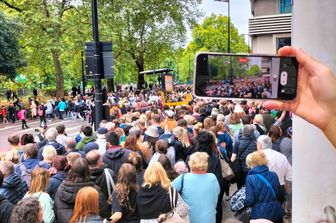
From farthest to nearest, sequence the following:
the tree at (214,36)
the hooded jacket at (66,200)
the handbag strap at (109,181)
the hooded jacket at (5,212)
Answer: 1. the tree at (214,36)
2. the handbag strap at (109,181)
3. the hooded jacket at (66,200)
4. the hooded jacket at (5,212)

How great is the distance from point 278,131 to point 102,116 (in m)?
5.76

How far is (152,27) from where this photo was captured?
40.5m

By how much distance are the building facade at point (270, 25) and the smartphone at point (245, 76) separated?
26.3 meters

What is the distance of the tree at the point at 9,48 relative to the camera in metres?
30.6

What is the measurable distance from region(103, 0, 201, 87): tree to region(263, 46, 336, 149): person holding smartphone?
3395 centimetres

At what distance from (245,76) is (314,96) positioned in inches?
15.6

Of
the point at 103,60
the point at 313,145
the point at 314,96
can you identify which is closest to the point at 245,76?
the point at 314,96

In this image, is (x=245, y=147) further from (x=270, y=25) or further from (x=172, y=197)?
(x=270, y=25)

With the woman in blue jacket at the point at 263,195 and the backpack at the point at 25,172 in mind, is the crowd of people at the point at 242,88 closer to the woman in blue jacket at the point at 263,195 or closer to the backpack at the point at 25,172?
the woman in blue jacket at the point at 263,195

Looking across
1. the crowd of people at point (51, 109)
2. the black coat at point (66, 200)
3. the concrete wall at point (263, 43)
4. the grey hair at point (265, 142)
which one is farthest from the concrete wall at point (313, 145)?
the concrete wall at point (263, 43)

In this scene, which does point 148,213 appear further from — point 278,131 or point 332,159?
point 278,131

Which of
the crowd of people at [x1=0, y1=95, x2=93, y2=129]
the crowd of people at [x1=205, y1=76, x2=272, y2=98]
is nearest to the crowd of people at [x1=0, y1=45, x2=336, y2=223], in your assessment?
the crowd of people at [x1=205, y1=76, x2=272, y2=98]

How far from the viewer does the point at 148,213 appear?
188 inches

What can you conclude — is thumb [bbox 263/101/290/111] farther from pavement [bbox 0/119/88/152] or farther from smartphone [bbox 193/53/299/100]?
pavement [bbox 0/119/88/152]
